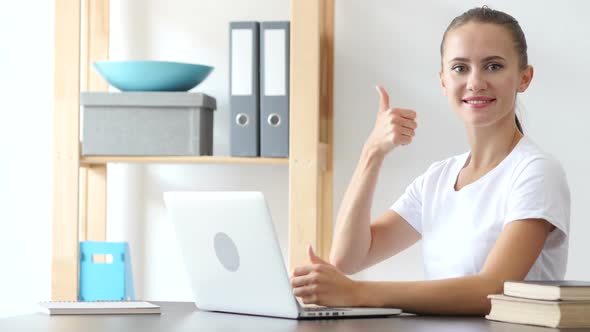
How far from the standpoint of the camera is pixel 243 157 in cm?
288

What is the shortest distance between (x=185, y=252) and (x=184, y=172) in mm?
1384

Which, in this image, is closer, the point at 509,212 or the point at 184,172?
the point at 509,212

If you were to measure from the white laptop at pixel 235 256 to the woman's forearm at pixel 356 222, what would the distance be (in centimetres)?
57

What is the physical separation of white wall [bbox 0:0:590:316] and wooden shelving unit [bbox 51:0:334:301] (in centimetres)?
6

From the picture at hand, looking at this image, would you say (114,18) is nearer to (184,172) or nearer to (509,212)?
(184,172)

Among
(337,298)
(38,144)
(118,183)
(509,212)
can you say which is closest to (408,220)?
(509,212)

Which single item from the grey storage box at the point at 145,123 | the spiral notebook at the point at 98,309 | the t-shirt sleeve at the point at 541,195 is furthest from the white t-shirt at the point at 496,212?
the grey storage box at the point at 145,123

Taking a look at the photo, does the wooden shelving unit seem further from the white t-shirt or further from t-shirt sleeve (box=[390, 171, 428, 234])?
the white t-shirt

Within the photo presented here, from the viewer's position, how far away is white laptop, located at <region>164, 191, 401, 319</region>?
1.64 m

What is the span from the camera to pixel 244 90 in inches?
113

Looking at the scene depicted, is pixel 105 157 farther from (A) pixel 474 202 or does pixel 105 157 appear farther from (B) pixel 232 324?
(B) pixel 232 324

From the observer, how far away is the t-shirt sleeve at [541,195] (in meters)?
1.92

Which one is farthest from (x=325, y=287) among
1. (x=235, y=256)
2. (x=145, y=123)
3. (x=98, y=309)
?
(x=145, y=123)

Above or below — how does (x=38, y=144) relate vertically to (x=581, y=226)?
above
